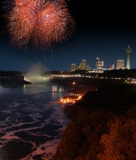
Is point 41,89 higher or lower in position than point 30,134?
higher

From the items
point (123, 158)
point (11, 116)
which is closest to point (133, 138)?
point (123, 158)

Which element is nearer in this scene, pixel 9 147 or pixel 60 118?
pixel 9 147

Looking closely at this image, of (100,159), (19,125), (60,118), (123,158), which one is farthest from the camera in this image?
(60,118)

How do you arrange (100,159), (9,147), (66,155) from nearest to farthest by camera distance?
1. (100,159)
2. (66,155)
3. (9,147)

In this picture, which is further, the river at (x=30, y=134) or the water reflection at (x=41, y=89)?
the water reflection at (x=41, y=89)

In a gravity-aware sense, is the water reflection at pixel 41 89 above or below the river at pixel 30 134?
above

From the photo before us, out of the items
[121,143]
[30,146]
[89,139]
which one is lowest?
[30,146]

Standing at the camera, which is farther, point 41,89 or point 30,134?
point 41,89

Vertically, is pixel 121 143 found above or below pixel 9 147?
above

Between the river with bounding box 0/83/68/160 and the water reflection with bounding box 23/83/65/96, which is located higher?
the water reflection with bounding box 23/83/65/96

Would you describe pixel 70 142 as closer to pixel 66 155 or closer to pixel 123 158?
pixel 66 155

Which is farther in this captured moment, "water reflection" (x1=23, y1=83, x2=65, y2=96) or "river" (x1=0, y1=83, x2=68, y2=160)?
"water reflection" (x1=23, y1=83, x2=65, y2=96)
